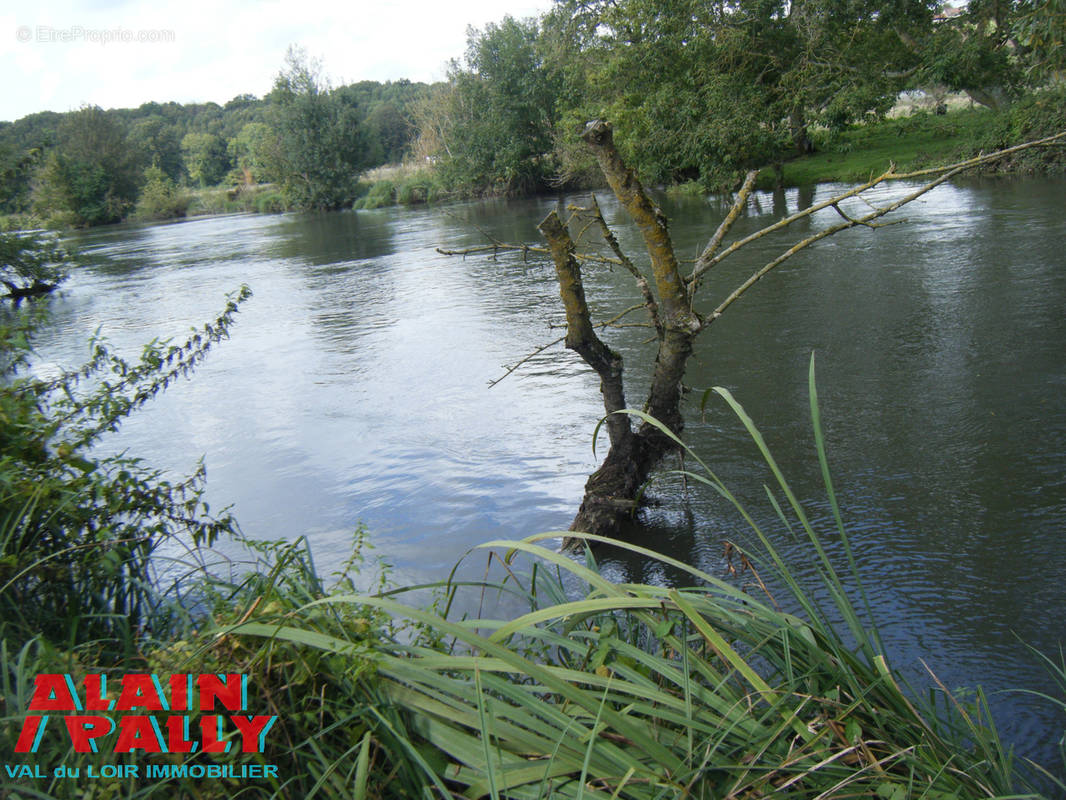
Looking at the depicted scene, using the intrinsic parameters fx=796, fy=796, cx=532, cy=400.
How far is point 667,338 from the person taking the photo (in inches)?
207

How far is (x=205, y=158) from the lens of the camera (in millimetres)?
97438

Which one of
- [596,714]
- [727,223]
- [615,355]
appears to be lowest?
[596,714]

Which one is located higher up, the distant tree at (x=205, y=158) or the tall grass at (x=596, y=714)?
the distant tree at (x=205, y=158)

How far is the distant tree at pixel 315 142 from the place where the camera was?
52188mm

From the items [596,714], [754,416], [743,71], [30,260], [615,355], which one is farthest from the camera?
[743,71]

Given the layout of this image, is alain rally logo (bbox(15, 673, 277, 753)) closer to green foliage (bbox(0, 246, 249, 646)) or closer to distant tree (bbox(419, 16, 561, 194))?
green foliage (bbox(0, 246, 249, 646))

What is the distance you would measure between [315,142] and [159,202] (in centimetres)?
1722

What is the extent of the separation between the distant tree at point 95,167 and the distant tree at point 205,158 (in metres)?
31.1

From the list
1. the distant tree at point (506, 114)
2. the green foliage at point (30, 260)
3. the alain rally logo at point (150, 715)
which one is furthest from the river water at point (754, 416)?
the distant tree at point (506, 114)

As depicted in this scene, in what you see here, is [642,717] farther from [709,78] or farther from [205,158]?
[205,158]

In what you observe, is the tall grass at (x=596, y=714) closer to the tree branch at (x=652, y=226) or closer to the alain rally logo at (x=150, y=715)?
the alain rally logo at (x=150, y=715)

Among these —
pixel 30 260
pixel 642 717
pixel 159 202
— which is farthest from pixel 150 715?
pixel 159 202

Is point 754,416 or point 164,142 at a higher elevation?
point 164,142

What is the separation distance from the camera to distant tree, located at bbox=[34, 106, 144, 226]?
56.4 metres
